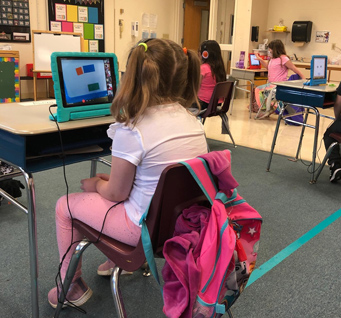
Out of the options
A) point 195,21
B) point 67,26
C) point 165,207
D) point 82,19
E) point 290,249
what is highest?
point 195,21

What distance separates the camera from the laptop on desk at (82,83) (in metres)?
1.46

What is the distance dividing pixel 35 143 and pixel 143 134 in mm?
527

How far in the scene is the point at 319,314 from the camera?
1.55 m

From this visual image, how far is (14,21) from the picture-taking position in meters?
5.82

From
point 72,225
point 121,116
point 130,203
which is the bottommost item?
point 72,225

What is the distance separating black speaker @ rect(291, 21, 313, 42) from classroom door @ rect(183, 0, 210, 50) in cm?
195

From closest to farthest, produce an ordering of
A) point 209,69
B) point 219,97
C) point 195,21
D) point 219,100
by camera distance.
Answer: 1. point 219,97
2. point 219,100
3. point 209,69
4. point 195,21

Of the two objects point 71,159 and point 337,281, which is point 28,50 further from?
point 337,281

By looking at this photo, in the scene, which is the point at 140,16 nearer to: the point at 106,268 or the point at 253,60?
the point at 253,60

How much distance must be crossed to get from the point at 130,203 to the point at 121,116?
0.89 ft

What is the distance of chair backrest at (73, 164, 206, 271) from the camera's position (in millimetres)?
1001

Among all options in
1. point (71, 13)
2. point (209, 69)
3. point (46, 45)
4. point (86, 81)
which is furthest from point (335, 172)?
point (71, 13)

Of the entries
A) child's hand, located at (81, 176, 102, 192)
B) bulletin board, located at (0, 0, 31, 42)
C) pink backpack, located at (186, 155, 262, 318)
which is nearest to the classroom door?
bulletin board, located at (0, 0, 31, 42)

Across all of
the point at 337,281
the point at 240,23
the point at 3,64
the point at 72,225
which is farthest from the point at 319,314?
the point at 240,23
